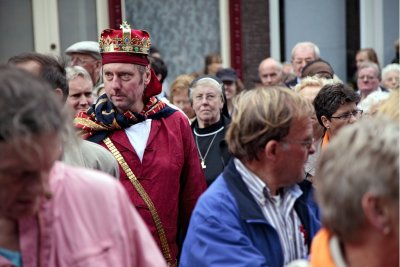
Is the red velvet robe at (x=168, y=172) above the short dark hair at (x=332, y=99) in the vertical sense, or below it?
below

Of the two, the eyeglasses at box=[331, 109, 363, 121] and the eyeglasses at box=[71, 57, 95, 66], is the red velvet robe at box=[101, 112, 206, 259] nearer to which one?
the eyeglasses at box=[331, 109, 363, 121]

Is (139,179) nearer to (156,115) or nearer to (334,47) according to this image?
(156,115)

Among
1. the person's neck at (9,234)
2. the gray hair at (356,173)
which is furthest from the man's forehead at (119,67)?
the gray hair at (356,173)

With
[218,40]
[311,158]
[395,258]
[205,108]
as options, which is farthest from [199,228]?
[218,40]

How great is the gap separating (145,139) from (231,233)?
74.6 inches

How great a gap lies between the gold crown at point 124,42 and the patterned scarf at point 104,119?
0.30 m

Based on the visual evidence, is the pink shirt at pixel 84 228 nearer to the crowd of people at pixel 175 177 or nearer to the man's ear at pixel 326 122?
the crowd of people at pixel 175 177

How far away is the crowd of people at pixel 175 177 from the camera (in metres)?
2.32

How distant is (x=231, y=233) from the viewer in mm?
3287

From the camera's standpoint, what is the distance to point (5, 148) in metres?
2.28

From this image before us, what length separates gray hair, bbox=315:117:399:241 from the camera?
2.29 m

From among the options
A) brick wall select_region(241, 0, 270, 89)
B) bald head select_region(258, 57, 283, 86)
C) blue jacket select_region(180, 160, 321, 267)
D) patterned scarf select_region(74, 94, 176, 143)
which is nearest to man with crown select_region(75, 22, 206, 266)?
patterned scarf select_region(74, 94, 176, 143)

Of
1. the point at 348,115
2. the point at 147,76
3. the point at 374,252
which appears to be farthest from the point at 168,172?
the point at 374,252

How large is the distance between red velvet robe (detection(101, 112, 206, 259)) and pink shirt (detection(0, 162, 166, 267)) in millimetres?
2340
